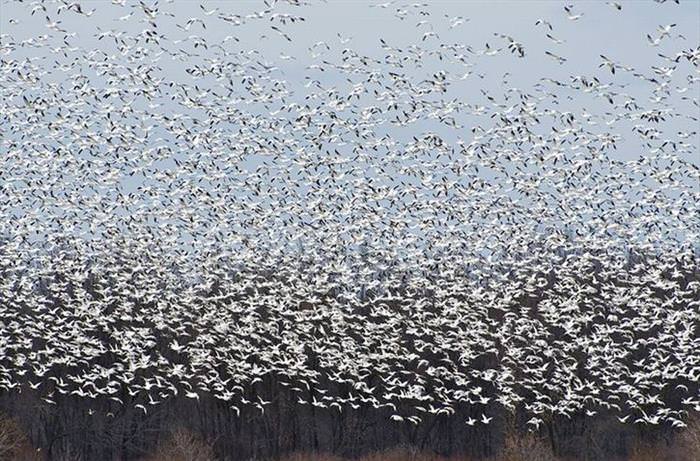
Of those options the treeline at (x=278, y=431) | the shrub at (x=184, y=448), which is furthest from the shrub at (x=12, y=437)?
the shrub at (x=184, y=448)

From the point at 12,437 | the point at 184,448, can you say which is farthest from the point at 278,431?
the point at 12,437

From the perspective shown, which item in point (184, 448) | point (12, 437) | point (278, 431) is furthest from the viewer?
point (278, 431)

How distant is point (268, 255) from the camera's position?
2231 inches

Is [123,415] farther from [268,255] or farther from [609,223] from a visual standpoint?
[609,223]

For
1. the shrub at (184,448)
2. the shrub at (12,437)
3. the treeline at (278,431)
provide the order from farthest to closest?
the treeline at (278,431)
the shrub at (184,448)
the shrub at (12,437)

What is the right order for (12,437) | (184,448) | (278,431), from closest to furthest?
(184,448) → (12,437) → (278,431)

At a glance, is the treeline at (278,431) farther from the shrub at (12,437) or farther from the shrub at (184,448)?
the shrub at (12,437)

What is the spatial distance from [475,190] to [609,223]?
16.4ft

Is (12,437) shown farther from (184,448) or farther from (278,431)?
(278,431)

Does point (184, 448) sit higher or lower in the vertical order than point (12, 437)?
lower

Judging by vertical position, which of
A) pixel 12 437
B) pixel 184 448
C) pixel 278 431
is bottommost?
pixel 184 448

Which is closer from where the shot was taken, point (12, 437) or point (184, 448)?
point (184, 448)

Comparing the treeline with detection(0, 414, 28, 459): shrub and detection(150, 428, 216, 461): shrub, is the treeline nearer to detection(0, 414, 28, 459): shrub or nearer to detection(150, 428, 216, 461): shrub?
detection(150, 428, 216, 461): shrub

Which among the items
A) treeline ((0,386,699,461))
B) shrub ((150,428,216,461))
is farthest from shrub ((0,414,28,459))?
shrub ((150,428,216,461))
